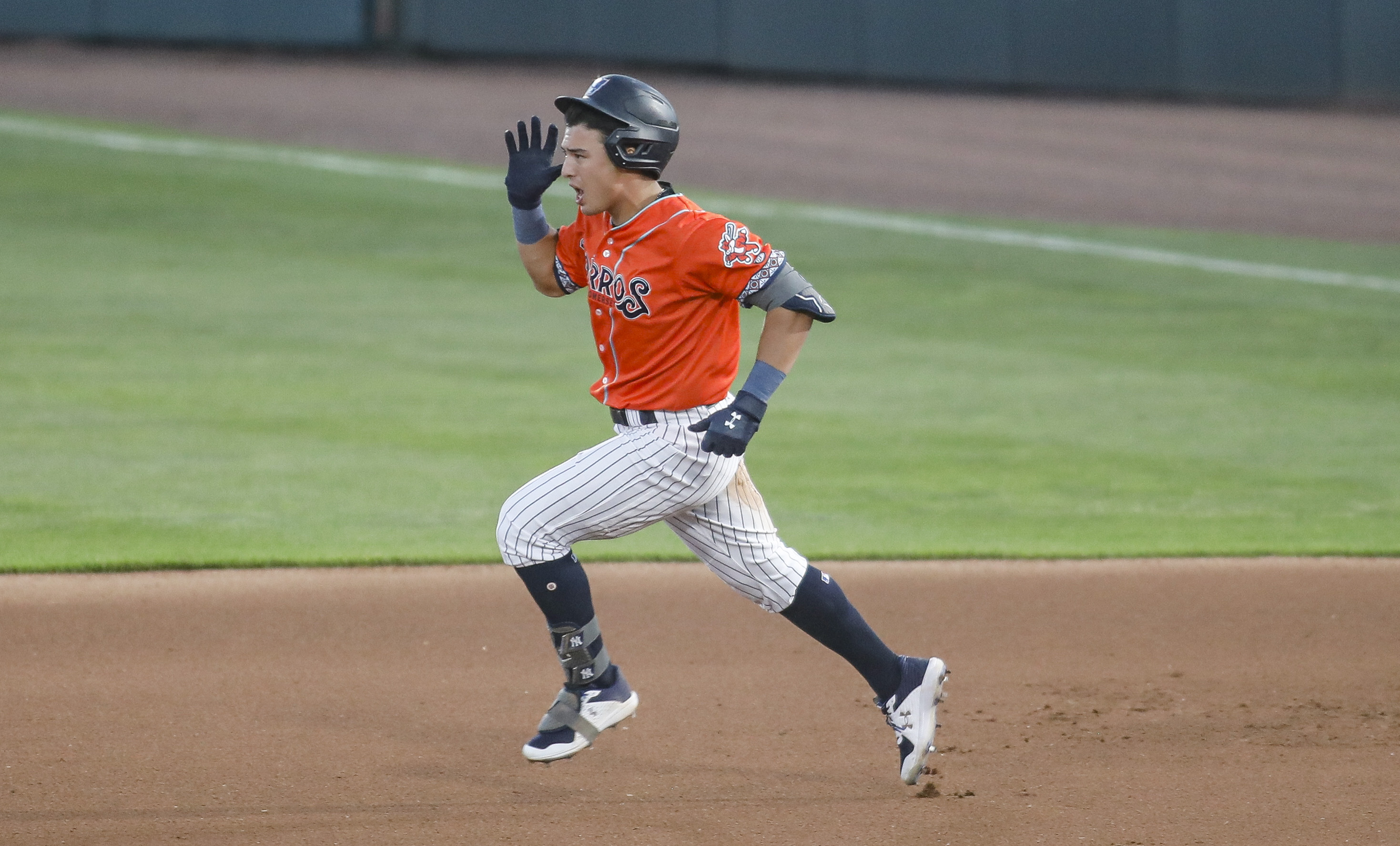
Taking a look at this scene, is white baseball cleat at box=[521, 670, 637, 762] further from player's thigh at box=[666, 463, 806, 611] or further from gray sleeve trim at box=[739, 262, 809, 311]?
gray sleeve trim at box=[739, 262, 809, 311]

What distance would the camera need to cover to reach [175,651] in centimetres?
579

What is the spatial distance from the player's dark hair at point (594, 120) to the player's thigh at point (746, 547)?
0.99 m

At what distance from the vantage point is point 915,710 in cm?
457

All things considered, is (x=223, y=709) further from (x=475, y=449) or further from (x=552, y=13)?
(x=552, y=13)

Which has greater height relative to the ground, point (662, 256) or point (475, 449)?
point (662, 256)

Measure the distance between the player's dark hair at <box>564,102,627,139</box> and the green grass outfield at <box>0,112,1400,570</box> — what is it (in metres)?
3.00

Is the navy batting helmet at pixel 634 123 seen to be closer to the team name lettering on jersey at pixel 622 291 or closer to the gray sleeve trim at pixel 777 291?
the team name lettering on jersey at pixel 622 291

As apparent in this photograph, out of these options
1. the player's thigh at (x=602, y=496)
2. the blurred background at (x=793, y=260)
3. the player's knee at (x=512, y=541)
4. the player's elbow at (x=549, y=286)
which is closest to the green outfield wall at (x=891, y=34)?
the blurred background at (x=793, y=260)

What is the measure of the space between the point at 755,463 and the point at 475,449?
4.87 feet

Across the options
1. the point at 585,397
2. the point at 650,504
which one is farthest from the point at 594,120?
the point at 585,397

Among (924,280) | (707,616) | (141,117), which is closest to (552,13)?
(141,117)

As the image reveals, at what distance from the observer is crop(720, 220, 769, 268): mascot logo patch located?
14.2ft

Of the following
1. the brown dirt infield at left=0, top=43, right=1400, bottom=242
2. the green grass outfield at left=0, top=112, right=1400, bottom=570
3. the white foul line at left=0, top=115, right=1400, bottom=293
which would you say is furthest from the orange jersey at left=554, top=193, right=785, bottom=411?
the brown dirt infield at left=0, top=43, right=1400, bottom=242

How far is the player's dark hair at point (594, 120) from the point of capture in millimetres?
4438
